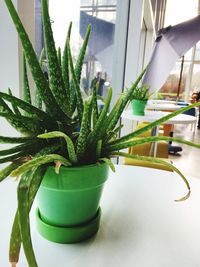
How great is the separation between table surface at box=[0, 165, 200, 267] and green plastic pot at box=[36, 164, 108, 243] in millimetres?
17

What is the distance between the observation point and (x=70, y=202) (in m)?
0.33

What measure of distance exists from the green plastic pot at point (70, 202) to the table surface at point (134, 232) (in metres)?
0.02

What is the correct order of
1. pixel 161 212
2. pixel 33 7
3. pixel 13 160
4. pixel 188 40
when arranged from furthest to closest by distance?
pixel 188 40
pixel 33 7
pixel 161 212
pixel 13 160

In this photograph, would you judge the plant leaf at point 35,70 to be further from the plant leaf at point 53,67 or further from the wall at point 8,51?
the wall at point 8,51

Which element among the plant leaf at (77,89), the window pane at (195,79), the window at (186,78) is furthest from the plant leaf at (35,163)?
the window pane at (195,79)

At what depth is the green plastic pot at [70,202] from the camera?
12.2 inches

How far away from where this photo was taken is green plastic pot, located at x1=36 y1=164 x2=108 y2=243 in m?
0.31

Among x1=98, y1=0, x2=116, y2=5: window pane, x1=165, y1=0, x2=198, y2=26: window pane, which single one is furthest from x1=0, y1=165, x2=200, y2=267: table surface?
x1=165, y1=0, x2=198, y2=26: window pane

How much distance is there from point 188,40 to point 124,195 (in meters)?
2.22

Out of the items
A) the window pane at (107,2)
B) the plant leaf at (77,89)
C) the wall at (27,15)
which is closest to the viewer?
the plant leaf at (77,89)

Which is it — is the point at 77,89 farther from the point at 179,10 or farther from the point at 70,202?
the point at 179,10

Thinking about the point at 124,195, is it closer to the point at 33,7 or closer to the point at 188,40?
the point at 33,7

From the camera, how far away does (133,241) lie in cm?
35

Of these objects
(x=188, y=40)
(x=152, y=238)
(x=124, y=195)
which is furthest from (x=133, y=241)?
(x=188, y=40)
